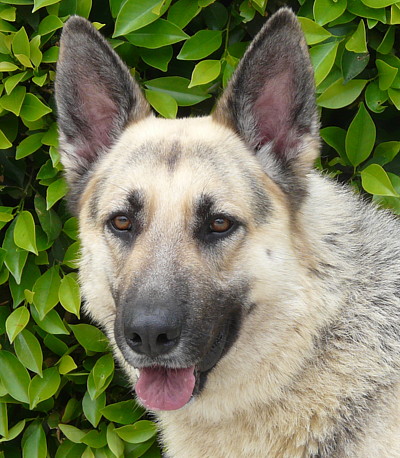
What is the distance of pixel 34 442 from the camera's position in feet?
12.9

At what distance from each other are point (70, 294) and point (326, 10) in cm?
187

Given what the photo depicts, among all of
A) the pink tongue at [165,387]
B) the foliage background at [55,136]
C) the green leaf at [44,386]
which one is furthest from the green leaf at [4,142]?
the pink tongue at [165,387]

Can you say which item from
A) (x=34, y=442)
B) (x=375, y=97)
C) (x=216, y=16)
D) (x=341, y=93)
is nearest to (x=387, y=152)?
(x=375, y=97)

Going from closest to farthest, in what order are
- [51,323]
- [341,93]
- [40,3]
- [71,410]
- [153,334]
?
[153,334] < [40,3] < [341,93] < [51,323] < [71,410]

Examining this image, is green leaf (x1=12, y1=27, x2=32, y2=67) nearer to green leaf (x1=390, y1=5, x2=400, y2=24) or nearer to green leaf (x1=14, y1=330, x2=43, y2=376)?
green leaf (x1=14, y1=330, x2=43, y2=376)

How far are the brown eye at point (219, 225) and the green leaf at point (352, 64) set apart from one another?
1190mm

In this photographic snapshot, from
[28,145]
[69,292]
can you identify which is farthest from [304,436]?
[28,145]

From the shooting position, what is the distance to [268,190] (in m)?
2.83

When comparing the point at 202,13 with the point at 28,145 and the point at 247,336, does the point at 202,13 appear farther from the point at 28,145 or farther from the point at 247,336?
the point at 247,336

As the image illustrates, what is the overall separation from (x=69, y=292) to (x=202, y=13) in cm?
162

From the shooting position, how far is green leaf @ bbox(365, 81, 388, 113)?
3.50 m

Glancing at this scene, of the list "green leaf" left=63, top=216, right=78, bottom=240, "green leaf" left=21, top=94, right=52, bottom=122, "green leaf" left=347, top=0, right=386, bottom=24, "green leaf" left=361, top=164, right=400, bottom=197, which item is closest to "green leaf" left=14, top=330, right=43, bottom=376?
"green leaf" left=63, top=216, right=78, bottom=240

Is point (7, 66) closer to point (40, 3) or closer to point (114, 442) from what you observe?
point (40, 3)

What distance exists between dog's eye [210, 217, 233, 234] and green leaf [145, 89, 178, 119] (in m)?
1.00
